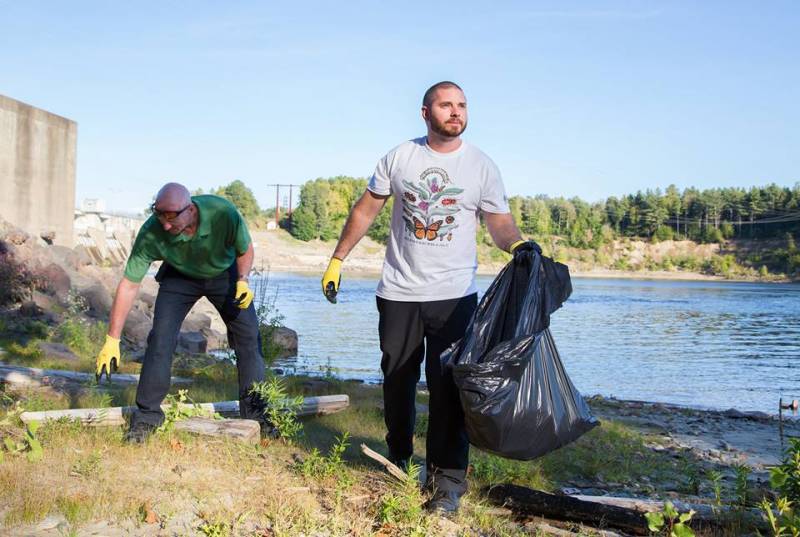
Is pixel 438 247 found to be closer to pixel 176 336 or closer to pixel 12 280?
pixel 176 336

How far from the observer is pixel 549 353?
12.4ft

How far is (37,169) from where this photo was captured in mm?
16953

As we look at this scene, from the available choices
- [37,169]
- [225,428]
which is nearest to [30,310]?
[37,169]

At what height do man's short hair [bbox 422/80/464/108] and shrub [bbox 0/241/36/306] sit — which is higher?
man's short hair [bbox 422/80/464/108]

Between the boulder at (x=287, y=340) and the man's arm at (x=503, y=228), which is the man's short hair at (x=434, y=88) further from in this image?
the boulder at (x=287, y=340)

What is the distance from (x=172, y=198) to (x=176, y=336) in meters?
0.94

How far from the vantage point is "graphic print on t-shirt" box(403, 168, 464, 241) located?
402 centimetres

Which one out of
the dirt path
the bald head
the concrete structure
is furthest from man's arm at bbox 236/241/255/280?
the concrete structure

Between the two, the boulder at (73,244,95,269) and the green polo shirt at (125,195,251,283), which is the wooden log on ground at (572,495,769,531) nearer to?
the green polo shirt at (125,195,251,283)

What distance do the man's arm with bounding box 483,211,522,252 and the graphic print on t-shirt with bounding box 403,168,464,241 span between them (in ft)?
0.77

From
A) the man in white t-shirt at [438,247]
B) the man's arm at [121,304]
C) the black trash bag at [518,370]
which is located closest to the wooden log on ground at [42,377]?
the man's arm at [121,304]

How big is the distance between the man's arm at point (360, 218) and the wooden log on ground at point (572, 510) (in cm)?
159

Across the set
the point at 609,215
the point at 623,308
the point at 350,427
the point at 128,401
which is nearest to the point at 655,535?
the point at 350,427

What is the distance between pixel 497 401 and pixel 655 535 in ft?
3.26
